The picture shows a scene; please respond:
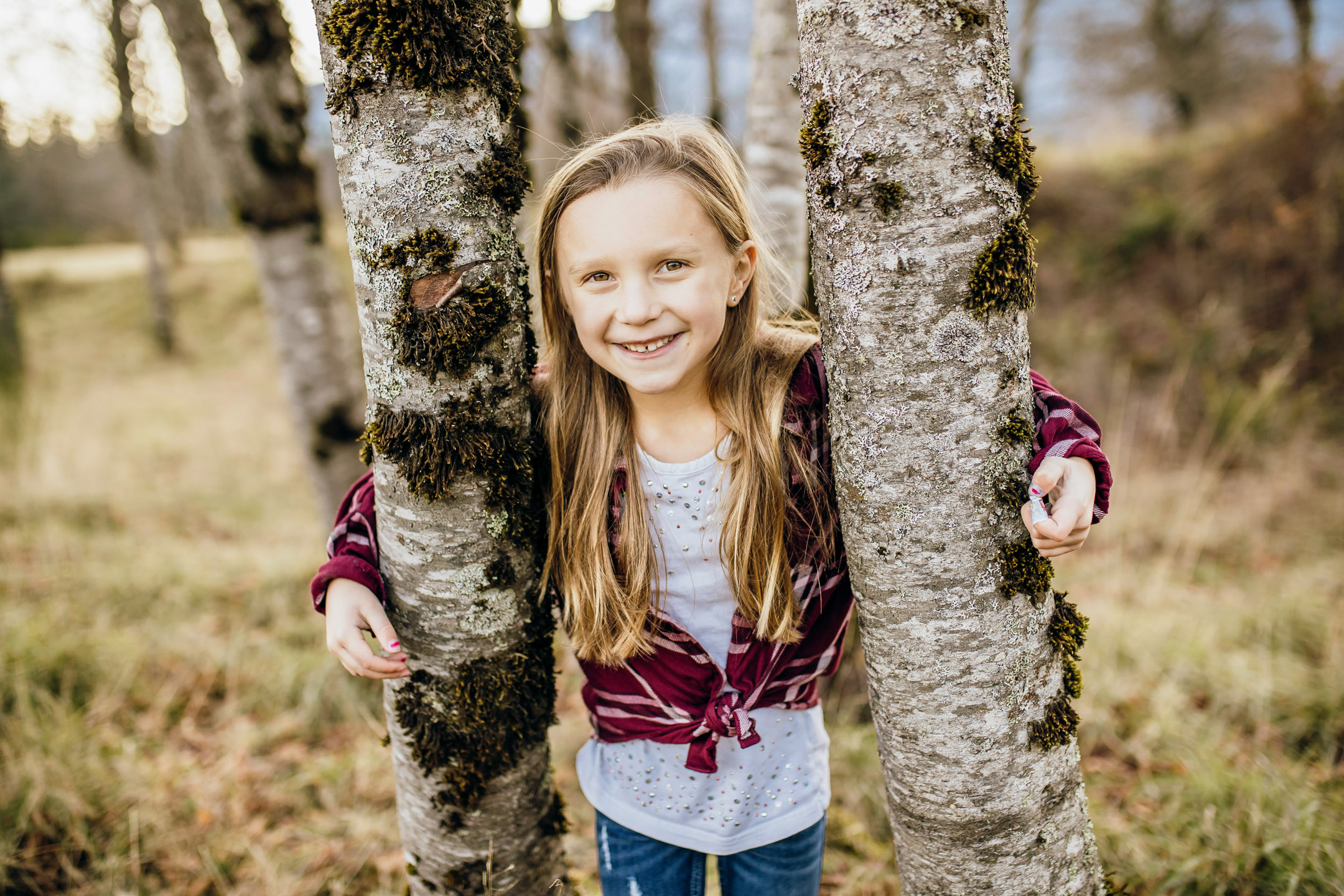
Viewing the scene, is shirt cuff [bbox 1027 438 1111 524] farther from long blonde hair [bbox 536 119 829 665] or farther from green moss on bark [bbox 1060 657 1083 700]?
long blonde hair [bbox 536 119 829 665]

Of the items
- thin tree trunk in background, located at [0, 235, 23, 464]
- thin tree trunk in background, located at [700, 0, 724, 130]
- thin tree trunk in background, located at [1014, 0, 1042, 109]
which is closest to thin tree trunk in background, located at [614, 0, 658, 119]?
thin tree trunk in background, located at [700, 0, 724, 130]

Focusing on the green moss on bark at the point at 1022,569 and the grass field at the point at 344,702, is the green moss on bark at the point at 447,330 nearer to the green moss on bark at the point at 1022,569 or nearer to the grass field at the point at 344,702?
the green moss on bark at the point at 1022,569

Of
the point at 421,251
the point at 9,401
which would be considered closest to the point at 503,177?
the point at 421,251

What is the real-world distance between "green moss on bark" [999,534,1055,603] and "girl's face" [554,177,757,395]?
68 cm

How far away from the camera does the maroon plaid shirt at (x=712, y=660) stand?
1.52 metres

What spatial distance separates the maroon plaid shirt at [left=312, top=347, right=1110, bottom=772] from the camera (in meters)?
1.52

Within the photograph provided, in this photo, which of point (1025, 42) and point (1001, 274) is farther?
point (1025, 42)

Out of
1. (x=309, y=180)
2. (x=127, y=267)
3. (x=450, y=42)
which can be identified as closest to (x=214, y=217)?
(x=127, y=267)

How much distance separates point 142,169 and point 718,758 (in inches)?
602

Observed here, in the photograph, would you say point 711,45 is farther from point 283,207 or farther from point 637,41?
point 283,207

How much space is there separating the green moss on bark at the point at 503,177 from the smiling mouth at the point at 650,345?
343 millimetres

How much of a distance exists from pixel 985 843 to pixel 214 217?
1618 inches

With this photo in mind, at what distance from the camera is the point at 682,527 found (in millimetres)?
1569

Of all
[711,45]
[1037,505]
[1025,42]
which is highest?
[711,45]
